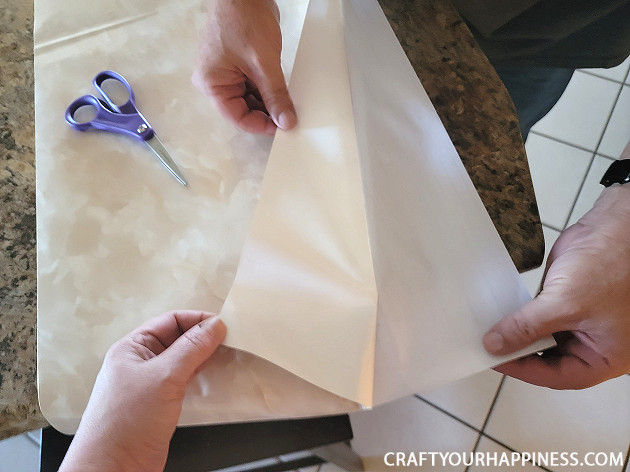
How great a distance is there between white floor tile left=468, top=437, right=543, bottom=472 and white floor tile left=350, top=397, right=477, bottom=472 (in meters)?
0.02

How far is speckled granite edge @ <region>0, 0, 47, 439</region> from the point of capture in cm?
43

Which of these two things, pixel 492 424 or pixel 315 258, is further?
pixel 492 424

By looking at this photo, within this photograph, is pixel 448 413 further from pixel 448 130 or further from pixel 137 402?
pixel 137 402

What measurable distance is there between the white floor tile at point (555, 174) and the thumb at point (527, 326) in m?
0.90

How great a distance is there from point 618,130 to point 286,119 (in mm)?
1246

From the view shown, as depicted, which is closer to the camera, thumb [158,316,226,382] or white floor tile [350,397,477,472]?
thumb [158,316,226,382]

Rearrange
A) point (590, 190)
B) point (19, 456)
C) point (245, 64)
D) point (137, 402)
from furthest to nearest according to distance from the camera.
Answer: point (590, 190), point (19, 456), point (245, 64), point (137, 402)

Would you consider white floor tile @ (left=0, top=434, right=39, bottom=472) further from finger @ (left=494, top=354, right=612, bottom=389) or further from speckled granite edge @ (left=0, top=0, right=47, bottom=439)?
finger @ (left=494, top=354, right=612, bottom=389)

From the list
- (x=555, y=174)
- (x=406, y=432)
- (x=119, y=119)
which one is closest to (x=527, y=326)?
(x=119, y=119)

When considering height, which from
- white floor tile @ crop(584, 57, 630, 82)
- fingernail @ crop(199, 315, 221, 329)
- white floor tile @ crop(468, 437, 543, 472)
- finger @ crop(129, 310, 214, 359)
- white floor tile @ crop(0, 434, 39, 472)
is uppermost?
white floor tile @ crop(584, 57, 630, 82)

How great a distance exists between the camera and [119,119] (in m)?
0.53

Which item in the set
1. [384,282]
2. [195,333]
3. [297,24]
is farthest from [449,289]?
[297,24]

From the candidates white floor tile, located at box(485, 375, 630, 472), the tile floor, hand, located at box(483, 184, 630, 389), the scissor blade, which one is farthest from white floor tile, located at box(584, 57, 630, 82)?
the scissor blade

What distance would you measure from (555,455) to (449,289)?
0.80m
